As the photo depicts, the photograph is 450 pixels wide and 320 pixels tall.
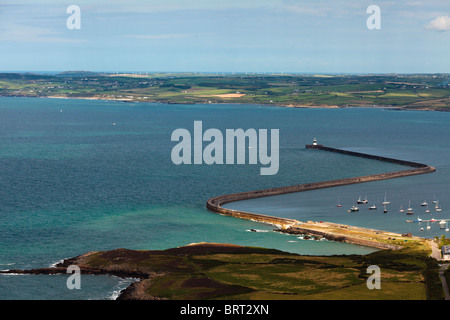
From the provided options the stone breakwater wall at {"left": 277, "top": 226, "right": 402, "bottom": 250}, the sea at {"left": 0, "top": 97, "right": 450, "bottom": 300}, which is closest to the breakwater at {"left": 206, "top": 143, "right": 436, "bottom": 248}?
the stone breakwater wall at {"left": 277, "top": 226, "right": 402, "bottom": 250}

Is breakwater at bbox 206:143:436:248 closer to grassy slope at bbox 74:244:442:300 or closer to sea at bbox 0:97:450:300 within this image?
sea at bbox 0:97:450:300

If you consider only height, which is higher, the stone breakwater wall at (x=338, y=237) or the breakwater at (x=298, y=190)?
the breakwater at (x=298, y=190)

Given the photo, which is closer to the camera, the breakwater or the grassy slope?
the grassy slope

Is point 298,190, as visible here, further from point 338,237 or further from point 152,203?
point 338,237

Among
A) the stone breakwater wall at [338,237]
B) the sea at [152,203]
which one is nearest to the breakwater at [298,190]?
the stone breakwater wall at [338,237]

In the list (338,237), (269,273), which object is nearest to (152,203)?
(338,237)

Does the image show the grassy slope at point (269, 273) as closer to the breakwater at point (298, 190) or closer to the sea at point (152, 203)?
the sea at point (152, 203)

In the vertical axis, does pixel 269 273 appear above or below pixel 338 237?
above

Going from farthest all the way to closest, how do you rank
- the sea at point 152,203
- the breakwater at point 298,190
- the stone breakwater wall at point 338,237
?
the breakwater at point 298,190, the stone breakwater wall at point 338,237, the sea at point 152,203

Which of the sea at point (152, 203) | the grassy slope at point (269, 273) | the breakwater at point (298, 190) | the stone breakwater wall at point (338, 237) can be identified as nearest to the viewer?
the grassy slope at point (269, 273)

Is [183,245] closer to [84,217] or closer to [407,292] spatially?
[84,217]
